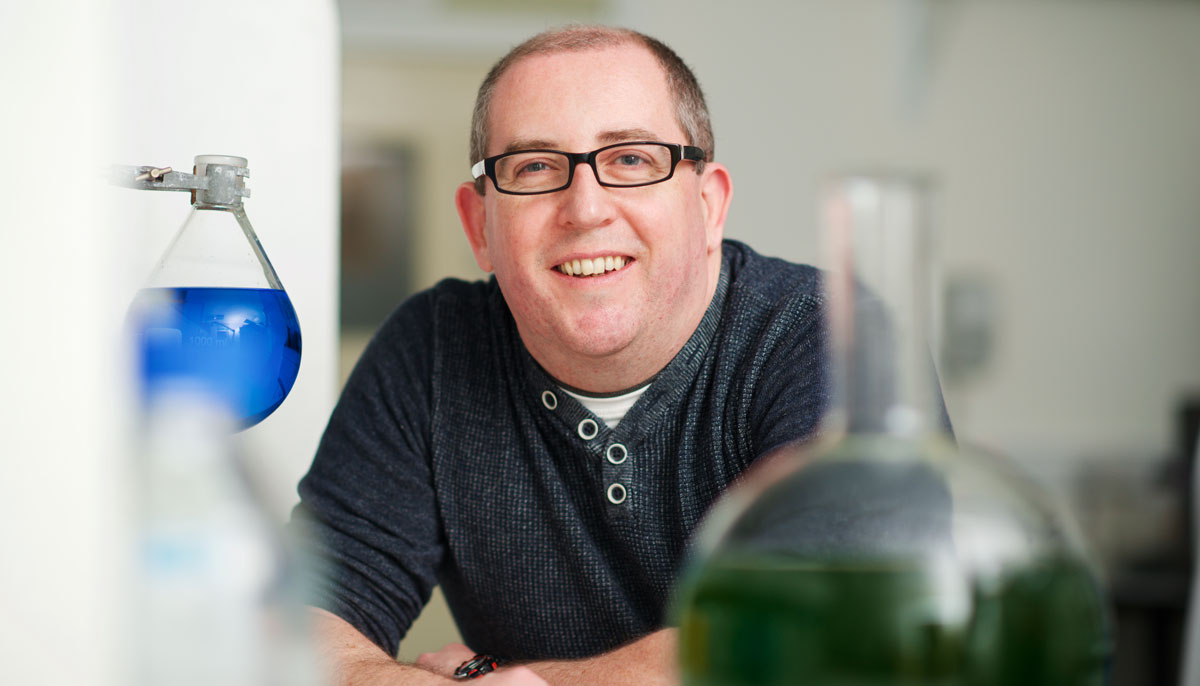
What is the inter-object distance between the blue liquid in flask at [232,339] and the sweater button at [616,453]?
492 millimetres

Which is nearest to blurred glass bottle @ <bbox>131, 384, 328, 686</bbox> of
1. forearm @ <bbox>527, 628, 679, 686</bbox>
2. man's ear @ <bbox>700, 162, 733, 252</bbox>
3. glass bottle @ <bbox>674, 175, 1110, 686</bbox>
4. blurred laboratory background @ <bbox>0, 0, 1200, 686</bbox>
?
glass bottle @ <bbox>674, 175, 1110, 686</bbox>

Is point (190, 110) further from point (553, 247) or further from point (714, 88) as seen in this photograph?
point (714, 88)

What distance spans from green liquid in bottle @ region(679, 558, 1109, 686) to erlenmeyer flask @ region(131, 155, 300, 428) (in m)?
0.49

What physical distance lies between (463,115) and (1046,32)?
2306 mm

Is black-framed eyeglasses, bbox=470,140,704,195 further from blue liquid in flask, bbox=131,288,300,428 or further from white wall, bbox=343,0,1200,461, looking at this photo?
white wall, bbox=343,0,1200,461

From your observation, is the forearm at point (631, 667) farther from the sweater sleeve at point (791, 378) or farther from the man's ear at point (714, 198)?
the man's ear at point (714, 198)

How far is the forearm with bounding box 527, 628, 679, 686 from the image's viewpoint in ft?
2.93

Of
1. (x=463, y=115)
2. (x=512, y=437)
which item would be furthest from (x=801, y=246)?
(x=512, y=437)

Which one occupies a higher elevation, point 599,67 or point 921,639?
point 599,67

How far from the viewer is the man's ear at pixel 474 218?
145 centimetres

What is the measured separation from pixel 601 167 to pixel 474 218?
31cm

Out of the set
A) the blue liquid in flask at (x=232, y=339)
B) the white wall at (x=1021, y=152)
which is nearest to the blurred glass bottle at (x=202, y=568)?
the blue liquid in flask at (x=232, y=339)

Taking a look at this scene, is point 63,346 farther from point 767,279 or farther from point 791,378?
point 767,279

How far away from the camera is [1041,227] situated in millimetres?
4133
